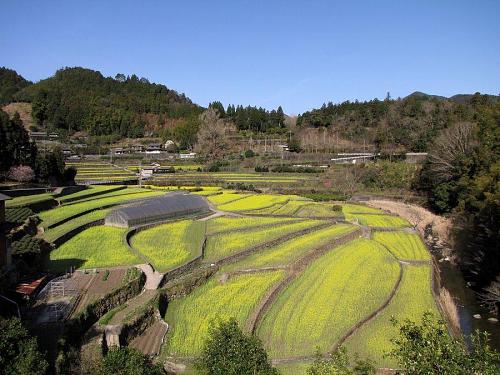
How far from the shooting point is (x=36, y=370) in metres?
10.0

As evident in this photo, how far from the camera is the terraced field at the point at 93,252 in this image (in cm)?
2188

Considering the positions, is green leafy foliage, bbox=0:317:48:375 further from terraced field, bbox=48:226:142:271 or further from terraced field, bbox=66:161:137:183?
terraced field, bbox=66:161:137:183

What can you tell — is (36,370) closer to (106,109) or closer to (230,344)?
(230,344)

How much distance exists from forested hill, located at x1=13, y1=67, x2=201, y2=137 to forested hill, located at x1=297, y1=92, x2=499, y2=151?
37.7 metres

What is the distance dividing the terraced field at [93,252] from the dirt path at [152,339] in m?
5.97

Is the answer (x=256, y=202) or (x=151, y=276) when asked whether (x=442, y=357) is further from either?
(x=256, y=202)

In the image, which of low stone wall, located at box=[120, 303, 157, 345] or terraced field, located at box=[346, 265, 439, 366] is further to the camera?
terraced field, located at box=[346, 265, 439, 366]

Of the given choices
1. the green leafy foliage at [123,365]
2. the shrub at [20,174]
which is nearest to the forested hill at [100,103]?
the shrub at [20,174]

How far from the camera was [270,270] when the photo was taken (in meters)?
23.1

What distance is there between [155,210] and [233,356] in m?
24.1

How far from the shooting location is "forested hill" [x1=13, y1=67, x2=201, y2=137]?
10312 cm

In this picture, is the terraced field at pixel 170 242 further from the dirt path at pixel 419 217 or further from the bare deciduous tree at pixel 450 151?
the bare deciduous tree at pixel 450 151

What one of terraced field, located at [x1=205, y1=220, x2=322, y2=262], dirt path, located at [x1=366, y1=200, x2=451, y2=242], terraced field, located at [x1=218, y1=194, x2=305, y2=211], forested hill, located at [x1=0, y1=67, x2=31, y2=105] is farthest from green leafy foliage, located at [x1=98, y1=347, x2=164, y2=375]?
forested hill, located at [x1=0, y1=67, x2=31, y2=105]

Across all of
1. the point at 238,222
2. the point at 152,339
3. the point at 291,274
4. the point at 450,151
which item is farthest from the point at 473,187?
the point at 152,339
